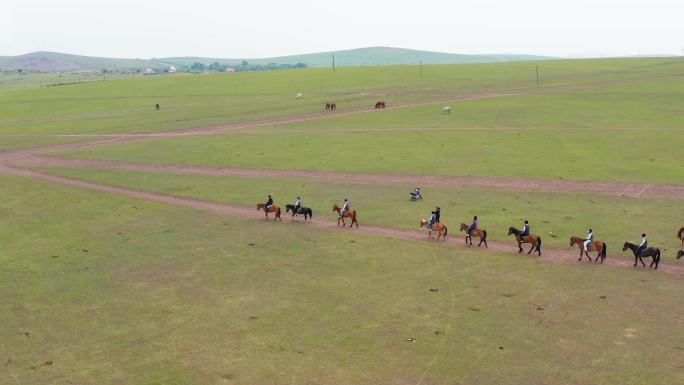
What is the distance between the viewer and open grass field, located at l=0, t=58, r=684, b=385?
65.0 feet

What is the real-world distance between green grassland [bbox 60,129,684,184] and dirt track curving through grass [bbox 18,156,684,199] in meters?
1.44

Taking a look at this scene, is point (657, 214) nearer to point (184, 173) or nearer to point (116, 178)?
point (184, 173)

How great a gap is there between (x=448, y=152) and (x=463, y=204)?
1739 cm

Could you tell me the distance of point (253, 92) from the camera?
11731cm

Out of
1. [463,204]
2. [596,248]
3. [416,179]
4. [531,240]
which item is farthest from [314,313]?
[416,179]

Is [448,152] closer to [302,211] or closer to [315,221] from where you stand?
[315,221]

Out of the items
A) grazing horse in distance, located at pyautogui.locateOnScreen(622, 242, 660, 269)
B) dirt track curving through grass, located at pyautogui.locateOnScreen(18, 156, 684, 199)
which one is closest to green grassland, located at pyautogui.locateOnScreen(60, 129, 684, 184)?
dirt track curving through grass, located at pyautogui.locateOnScreen(18, 156, 684, 199)

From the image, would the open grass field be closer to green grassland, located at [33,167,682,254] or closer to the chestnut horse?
green grassland, located at [33,167,682,254]

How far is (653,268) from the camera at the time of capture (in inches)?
1112

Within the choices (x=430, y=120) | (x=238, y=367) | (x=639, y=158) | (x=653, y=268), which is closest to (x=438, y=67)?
(x=430, y=120)

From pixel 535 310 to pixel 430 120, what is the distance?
2145 inches

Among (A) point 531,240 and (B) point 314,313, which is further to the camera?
(A) point 531,240

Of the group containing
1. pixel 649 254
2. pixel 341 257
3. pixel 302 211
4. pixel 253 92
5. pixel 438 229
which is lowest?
pixel 341 257

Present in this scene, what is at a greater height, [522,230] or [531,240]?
[531,240]
